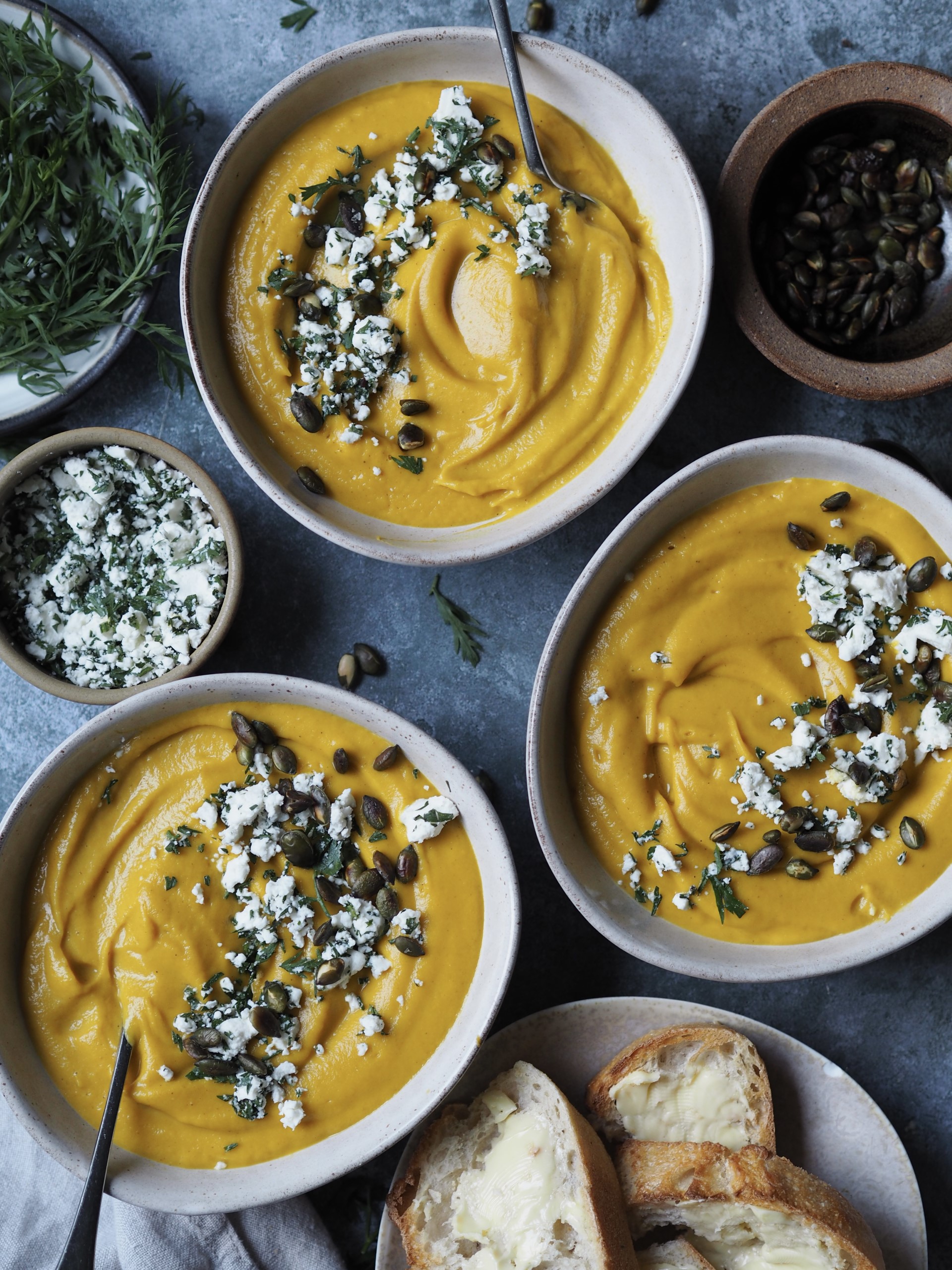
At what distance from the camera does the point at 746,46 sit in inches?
119

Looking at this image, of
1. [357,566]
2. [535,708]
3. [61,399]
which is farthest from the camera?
[357,566]

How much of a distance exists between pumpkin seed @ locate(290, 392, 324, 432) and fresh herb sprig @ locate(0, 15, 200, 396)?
1.61 ft

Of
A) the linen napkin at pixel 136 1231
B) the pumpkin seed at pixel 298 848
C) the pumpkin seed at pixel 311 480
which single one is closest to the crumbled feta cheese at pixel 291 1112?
the linen napkin at pixel 136 1231

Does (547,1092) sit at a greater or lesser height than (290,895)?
lesser

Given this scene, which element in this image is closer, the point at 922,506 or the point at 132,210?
the point at 922,506

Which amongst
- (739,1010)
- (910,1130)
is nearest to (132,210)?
(739,1010)

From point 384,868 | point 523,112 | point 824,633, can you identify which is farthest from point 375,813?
point 523,112

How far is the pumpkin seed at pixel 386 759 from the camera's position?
2744mm

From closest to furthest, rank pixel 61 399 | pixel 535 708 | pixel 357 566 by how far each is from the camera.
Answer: pixel 535 708 → pixel 61 399 → pixel 357 566

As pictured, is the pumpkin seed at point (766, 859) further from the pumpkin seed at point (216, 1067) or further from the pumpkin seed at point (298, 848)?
the pumpkin seed at point (216, 1067)

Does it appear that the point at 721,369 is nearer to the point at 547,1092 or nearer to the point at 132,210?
the point at 132,210

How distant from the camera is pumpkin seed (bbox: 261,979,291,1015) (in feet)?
8.89

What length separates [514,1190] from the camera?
2719mm

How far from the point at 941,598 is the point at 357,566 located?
5.47 feet
